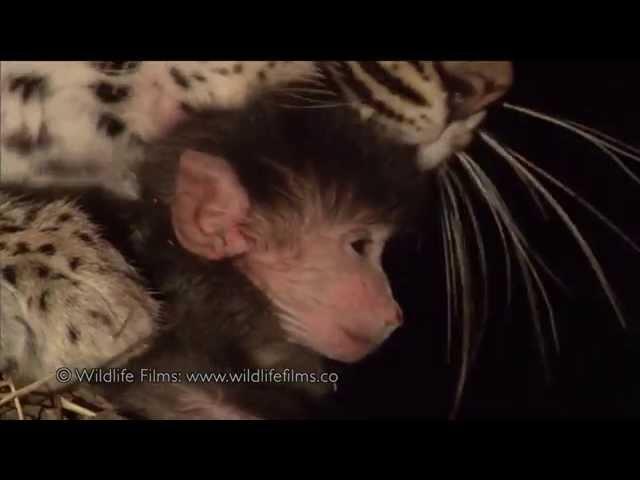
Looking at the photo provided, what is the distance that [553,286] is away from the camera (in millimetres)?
1127

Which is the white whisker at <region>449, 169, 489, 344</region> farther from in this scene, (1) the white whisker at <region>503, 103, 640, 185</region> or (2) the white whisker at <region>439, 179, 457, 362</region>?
(1) the white whisker at <region>503, 103, 640, 185</region>

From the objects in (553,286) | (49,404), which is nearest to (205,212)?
(49,404)

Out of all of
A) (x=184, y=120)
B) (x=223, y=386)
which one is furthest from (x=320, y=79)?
(x=223, y=386)

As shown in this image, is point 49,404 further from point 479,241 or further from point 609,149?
point 609,149

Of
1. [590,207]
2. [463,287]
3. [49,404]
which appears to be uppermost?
[590,207]

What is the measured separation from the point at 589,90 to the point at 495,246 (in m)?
0.25

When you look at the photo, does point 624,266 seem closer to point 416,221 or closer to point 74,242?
point 416,221

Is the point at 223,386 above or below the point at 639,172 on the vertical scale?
below

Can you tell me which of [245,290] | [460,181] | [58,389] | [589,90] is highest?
[589,90]

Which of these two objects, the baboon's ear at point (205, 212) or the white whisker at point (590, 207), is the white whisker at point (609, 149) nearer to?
the white whisker at point (590, 207)

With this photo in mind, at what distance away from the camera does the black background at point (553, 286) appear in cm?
112

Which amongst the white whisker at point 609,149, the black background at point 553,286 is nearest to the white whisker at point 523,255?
the black background at point 553,286

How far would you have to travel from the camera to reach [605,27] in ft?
3.71

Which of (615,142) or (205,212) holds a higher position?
(615,142)
